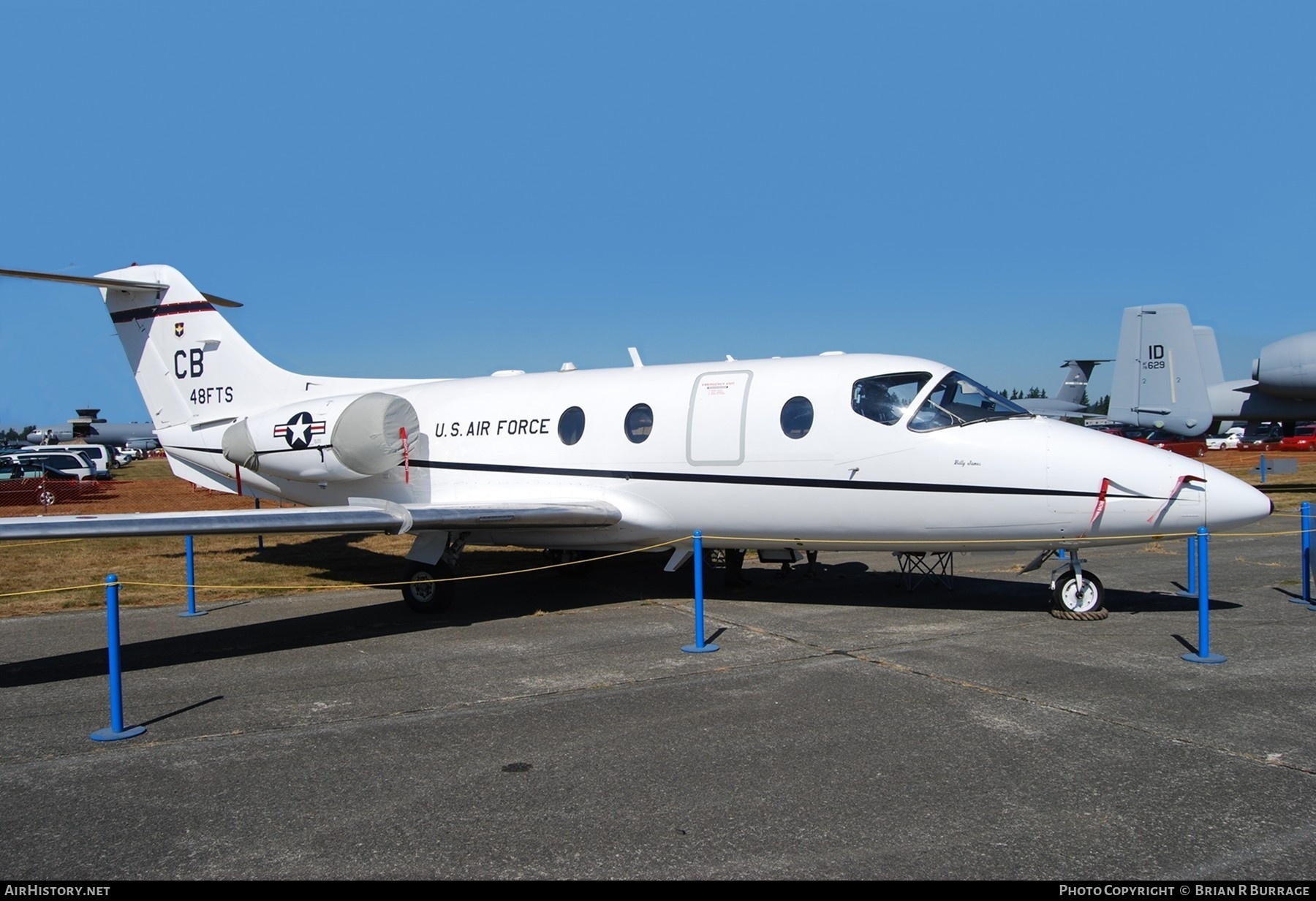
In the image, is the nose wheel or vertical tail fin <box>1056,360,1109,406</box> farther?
vertical tail fin <box>1056,360,1109,406</box>

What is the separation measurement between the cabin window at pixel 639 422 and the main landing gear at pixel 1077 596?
15.1ft

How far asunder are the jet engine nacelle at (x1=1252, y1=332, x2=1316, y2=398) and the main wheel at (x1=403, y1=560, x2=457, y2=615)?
2415cm

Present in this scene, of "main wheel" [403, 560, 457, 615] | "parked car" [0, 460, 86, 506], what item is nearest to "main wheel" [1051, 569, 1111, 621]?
"main wheel" [403, 560, 457, 615]

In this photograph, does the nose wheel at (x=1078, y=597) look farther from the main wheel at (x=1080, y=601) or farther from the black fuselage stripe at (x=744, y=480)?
the black fuselage stripe at (x=744, y=480)

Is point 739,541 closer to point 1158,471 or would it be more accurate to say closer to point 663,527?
point 663,527

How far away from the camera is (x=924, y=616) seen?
9.51 m

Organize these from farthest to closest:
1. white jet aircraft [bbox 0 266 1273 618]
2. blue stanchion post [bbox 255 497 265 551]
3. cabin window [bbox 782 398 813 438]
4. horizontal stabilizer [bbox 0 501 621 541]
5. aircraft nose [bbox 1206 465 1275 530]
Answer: blue stanchion post [bbox 255 497 265 551]
cabin window [bbox 782 398 813 438]
white jet aircraft [bbox 0 266 1273 618]
aircraft nose [bbox 1206 465 1275 530]
horizontal stabilizer [bbox 0 501 621 541]

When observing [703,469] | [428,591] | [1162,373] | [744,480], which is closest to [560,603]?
[428,591]

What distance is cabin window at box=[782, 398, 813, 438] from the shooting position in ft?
31.0

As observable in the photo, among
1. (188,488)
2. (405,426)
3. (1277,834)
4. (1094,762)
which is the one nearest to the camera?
(1277,834)

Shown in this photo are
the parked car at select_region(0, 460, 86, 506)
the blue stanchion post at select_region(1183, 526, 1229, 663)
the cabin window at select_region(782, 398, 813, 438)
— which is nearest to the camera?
the blue stanchion post at select_region(1183, 526, 1229, 663)

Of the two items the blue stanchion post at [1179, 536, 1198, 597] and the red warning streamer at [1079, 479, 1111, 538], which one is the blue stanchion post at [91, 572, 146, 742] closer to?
the red warning streamer at [1079, 479, 1111, 538]

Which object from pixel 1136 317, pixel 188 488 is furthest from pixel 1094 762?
pixel 188 488
